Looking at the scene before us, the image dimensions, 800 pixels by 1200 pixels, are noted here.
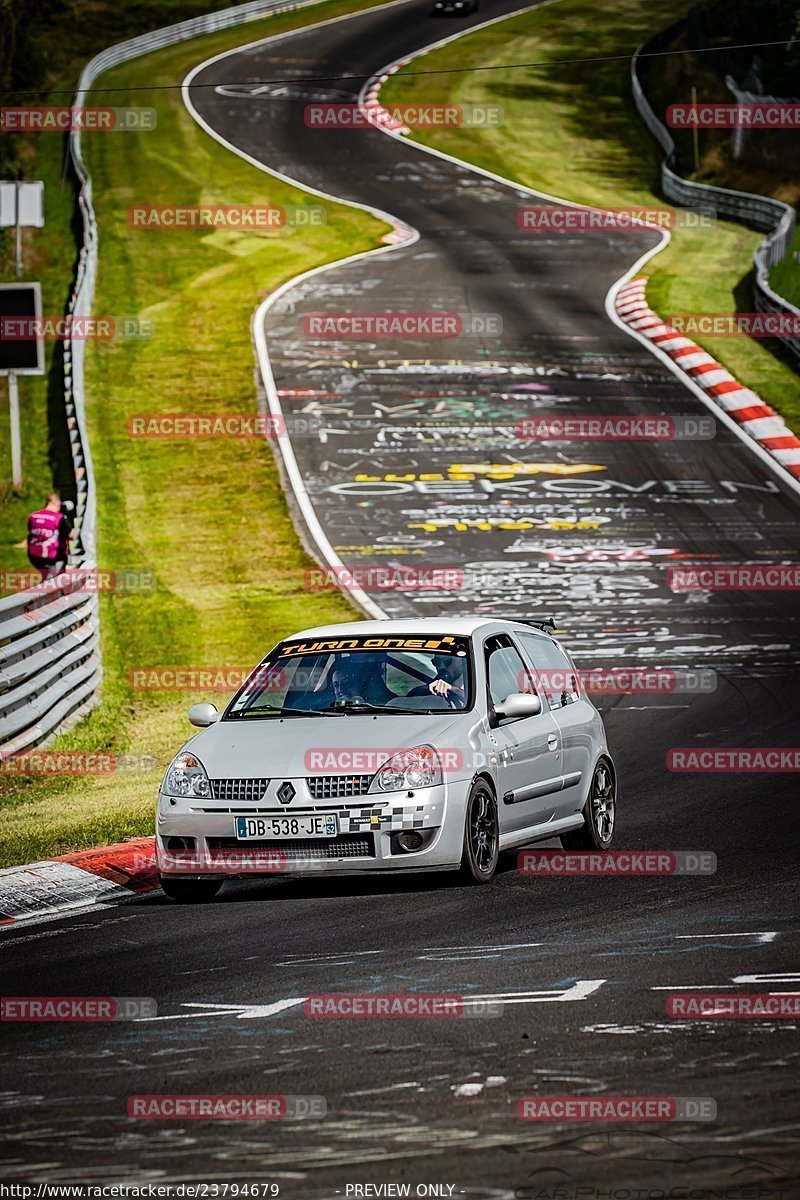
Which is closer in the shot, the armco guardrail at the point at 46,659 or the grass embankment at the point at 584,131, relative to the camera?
the armco guardrail at the point at 46,659

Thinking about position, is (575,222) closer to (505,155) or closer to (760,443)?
(505,155)

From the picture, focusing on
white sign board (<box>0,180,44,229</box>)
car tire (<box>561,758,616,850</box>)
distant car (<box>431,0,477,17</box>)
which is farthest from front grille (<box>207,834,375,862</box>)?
distant car (<box>431,0,477,17</box>)

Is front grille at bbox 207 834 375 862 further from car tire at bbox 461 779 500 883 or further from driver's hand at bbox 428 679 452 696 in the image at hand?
driver's hand at bbox 428 679 452 696

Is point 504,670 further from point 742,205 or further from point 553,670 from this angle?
point 742,205

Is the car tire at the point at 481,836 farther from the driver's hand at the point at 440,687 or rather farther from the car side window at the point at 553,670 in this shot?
the car side window at the point at 553,670

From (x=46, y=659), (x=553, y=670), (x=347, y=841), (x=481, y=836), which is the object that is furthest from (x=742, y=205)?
(x=347, y=841)

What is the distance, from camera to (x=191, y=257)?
1784 inches

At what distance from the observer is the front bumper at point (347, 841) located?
388 inches

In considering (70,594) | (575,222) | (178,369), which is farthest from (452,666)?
(575,222)

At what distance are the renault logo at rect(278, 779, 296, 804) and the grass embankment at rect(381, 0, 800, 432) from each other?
2620cm

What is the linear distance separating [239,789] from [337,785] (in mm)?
546

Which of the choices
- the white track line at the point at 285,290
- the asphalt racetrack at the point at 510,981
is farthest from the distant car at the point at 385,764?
the white track line at the point at 285,290

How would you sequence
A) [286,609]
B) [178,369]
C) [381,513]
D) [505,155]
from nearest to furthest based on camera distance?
[286,609] → [381,513] → [178,369] → [505,155]

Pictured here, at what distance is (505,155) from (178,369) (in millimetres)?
23655
